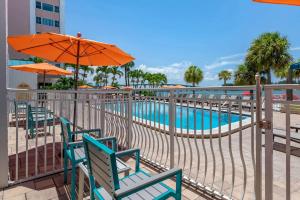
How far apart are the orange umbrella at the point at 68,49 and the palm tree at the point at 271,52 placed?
22.4 meters

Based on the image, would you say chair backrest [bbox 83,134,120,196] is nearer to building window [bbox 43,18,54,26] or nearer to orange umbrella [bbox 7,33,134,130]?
orange umbrella [bbox 7,33,134,130]

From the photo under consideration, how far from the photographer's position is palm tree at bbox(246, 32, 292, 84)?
2212cm

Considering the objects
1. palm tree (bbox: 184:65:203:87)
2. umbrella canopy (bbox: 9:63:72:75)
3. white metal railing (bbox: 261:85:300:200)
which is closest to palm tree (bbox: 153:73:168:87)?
palm tree (bbox: 184:65:203:87)

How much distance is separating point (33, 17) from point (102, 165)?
35878 mm

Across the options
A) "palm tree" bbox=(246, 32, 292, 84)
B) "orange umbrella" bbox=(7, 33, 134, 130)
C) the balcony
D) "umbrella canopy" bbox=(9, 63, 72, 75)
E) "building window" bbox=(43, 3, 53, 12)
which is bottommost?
the balcony

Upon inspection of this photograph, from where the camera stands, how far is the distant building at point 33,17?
29.4 m

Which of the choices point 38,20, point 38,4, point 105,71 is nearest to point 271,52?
point 105,71

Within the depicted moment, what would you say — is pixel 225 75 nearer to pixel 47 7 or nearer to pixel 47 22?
pixel 47 22

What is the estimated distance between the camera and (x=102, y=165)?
5.09ft

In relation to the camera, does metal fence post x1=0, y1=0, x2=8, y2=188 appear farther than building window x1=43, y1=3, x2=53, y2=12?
No

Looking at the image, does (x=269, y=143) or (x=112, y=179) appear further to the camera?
(x=269, y=143)

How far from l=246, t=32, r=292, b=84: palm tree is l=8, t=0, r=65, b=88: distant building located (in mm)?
28285

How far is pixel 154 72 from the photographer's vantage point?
190 feet

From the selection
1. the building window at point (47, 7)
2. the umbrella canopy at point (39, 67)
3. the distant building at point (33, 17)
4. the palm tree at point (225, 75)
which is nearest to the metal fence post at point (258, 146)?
the umbrella canopy at point (39, 67)
